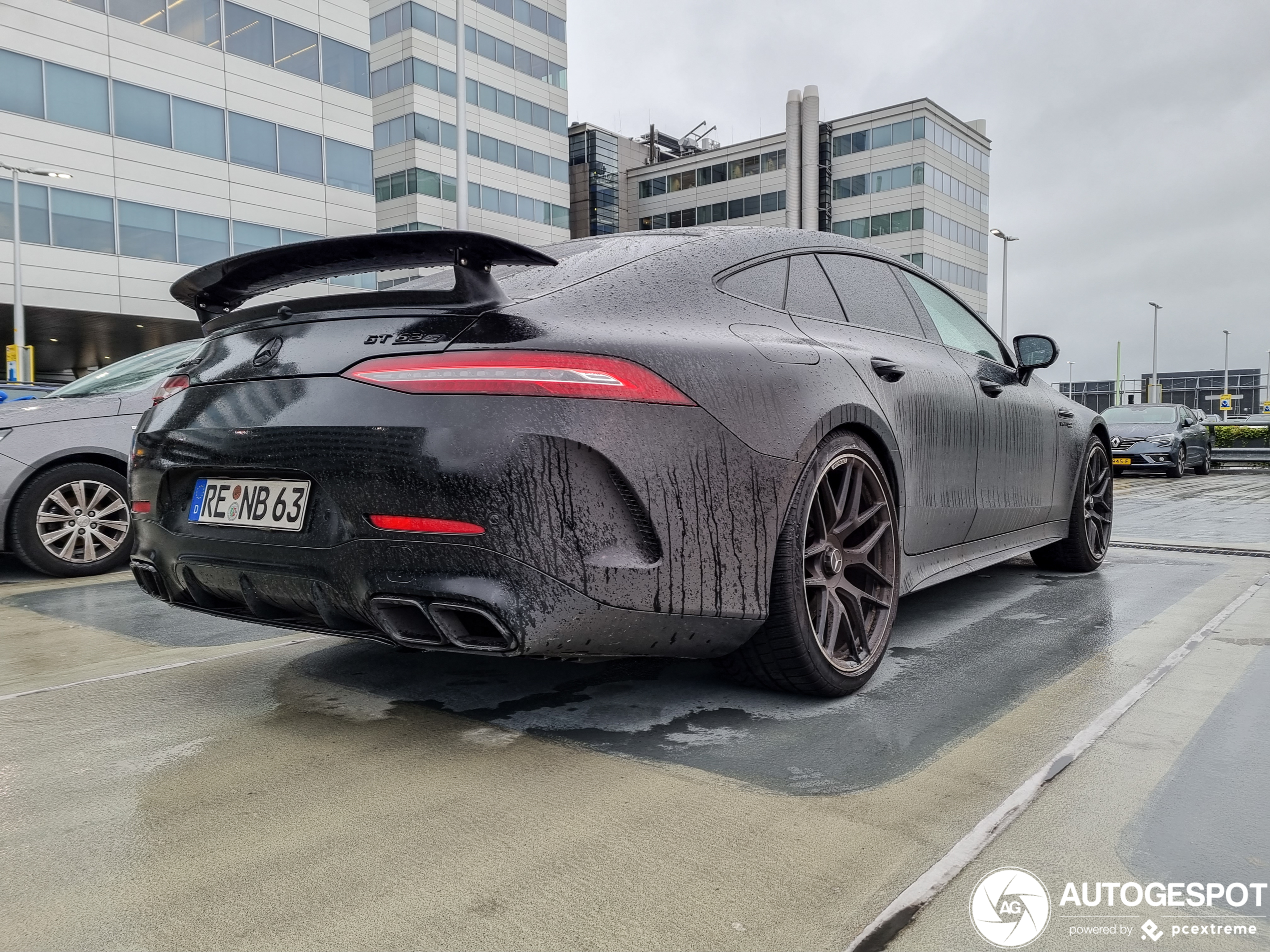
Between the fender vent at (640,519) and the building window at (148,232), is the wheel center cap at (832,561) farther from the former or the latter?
the building window at (148,232)

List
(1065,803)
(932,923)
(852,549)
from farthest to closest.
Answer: (852,549) < (1065,803) < (932,923)

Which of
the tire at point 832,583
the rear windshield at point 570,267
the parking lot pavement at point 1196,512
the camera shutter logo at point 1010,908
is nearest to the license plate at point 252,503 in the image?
the rear windshield at point 570,267

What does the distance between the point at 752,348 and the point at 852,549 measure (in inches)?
30.3

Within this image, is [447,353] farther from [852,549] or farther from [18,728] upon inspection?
[18,728]

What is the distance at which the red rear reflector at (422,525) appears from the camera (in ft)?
7.14

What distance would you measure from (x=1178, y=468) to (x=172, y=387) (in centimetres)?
1840

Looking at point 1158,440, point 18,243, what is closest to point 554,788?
point 1158,440

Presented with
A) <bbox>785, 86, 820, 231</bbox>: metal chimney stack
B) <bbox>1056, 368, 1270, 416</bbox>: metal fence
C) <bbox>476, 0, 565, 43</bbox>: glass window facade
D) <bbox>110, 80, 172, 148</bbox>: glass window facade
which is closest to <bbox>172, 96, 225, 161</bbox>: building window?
<bbox>110, 80, 172, 148</bbox>: glass window facade

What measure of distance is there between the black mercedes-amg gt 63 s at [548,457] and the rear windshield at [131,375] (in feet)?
10.5

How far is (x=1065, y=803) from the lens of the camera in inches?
84.3

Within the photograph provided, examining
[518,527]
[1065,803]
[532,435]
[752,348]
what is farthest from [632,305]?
[1065,803]

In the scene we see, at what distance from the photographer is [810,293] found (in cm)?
320

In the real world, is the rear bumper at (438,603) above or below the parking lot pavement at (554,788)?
above

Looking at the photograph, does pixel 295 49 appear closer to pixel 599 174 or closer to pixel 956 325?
pixel 956 325
